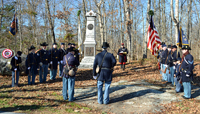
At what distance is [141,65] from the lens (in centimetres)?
1416

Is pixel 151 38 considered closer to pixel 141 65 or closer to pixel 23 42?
pixel 141 65

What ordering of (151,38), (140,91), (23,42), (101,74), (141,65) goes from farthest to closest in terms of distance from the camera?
(23,42)
(141,65)
(151,38)
(140,91)
(101,74)

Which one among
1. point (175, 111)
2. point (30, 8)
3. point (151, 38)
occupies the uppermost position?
point (30, 8)

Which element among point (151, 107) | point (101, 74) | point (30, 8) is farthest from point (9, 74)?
point (30, 8)

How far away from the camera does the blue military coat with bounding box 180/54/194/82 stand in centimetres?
585

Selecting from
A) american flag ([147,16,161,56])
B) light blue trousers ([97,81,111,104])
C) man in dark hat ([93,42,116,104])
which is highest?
american flag ([147,16,161,56])

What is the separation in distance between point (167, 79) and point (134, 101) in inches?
161

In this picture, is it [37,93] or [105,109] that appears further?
[37,93]

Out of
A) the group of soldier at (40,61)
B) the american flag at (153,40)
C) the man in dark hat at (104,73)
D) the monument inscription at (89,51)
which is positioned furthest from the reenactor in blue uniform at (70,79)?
the monument inscription at (89,51)

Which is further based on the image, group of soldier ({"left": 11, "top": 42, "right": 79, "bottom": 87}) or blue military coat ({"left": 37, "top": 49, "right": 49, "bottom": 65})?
blue military coat ({"left": 37, "top": 49, "right": 49, "bottom": 65})

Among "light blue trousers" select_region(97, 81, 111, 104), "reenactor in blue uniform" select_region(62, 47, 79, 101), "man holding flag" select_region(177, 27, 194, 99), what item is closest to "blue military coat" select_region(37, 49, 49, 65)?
"reenactor in blue uniform" select_region(62, 47, 79, 101)

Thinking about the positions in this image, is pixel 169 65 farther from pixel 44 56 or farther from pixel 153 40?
pixel 44 56

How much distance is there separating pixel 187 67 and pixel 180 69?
12.2 inches

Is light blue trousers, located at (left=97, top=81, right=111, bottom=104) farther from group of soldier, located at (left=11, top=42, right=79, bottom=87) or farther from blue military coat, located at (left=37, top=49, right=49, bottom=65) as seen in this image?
blue military coat, located at (left=37, top=49, right=49, bottom=65)
